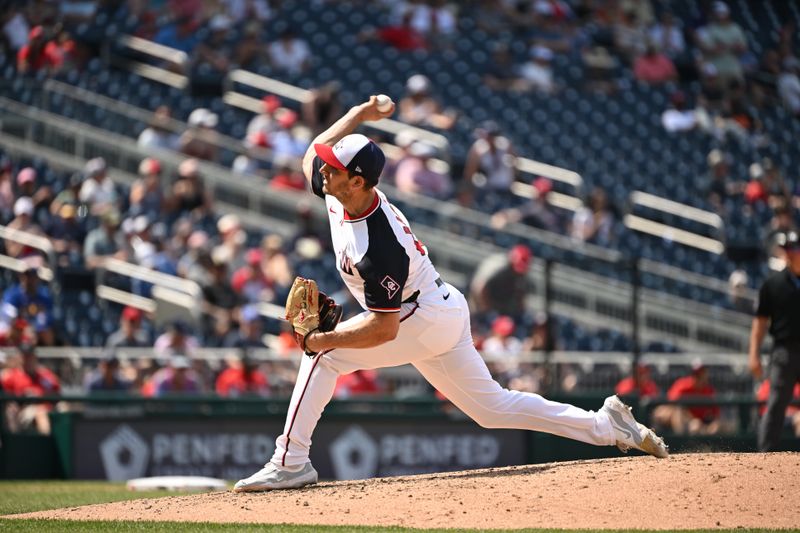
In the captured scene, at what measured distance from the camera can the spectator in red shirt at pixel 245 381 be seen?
515 inches

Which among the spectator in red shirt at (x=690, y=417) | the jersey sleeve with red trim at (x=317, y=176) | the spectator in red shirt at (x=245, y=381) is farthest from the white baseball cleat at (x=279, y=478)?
the spectator in red shirt at (x=690, y=417)

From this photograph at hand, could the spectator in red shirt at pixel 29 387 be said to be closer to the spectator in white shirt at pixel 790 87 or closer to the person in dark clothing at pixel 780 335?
the person in dark clothing at pixel 780 335

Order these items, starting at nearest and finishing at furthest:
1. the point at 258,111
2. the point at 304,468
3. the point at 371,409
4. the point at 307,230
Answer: the point at 304,468 < the point at 371,409 < the point at 307,230 < the point at 258,111

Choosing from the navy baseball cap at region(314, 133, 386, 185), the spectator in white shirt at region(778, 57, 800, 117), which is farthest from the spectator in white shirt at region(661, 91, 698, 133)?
the navy baseball cap at region(314, 133, 386, 185)

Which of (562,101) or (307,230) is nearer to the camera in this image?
(307,230)

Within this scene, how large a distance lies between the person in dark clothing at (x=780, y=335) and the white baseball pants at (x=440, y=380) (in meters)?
2.51

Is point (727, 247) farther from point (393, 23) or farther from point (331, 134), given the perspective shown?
point (331, 134)

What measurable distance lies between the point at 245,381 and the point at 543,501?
6.56 m

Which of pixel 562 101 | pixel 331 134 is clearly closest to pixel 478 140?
pixel 562 101

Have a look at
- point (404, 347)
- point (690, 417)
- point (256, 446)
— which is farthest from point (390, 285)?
point (690, 417)

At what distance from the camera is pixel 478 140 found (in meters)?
18.5

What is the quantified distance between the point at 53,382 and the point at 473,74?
961 centimetres

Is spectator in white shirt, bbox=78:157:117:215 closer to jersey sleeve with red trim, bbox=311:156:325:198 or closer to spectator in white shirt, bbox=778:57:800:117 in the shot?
jersey sleeve with red trim, bbox=311:156:325:198

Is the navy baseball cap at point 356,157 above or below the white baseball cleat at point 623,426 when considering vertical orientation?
above
